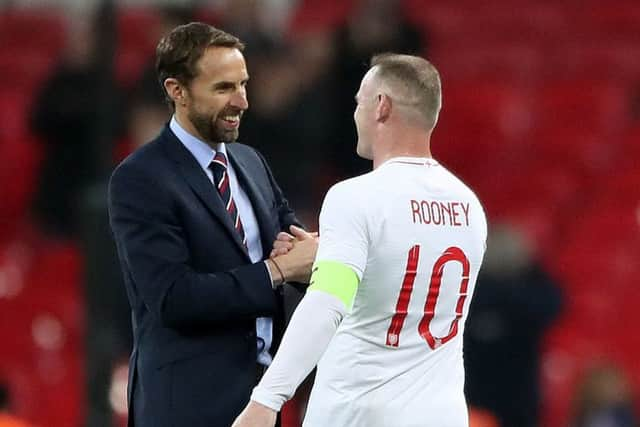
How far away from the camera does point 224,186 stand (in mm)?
5027

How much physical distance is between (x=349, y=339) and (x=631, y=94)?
7602mm

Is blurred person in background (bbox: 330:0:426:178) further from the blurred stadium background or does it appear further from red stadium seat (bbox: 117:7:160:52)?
red stadium seat (bbox: 117:7:160:52)

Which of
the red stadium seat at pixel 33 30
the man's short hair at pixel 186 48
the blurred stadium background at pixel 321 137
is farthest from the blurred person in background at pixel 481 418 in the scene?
the red stadium seat at pixel 33 30

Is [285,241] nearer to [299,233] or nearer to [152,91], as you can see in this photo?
[299,233]

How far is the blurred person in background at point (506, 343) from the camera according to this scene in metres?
9.16

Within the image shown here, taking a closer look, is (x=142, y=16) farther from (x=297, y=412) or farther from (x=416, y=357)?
(x=416, y=357)

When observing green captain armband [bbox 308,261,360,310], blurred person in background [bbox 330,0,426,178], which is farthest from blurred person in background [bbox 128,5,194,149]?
green captain armband [bbox 308,261,360,310]

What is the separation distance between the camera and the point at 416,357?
191 inches

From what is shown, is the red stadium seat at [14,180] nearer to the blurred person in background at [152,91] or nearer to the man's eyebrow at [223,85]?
the blurred person in background at [152,91]

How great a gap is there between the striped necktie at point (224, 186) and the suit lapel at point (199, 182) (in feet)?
0.16

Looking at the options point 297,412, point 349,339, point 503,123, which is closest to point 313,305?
point 349,339

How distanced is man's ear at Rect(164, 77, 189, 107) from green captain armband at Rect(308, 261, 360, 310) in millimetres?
639

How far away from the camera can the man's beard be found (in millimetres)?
4926

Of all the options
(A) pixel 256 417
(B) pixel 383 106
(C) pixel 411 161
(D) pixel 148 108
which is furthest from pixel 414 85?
(D) pixel 148 108
